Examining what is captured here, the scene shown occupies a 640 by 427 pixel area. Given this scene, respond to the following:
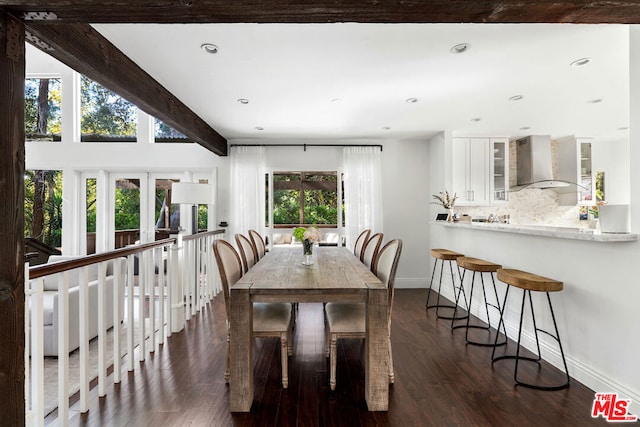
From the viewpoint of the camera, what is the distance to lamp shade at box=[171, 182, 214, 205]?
3.77m

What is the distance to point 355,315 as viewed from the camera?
226 cm

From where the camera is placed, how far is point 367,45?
221 centimetres

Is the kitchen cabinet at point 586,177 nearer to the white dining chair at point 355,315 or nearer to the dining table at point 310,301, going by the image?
the white dining chair at point 355,315

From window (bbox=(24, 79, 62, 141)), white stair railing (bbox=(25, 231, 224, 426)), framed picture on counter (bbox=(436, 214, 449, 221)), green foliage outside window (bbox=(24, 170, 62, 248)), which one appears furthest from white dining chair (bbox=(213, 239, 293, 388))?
window (bbox=(24, 79, 62, 141))

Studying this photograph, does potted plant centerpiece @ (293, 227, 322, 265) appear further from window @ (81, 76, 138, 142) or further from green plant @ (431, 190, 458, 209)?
window @ (81, 76, 138, 142)

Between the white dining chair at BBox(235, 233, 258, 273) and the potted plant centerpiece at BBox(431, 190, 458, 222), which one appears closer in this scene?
the white dining chair at BBox(235, 233, 258, 273)

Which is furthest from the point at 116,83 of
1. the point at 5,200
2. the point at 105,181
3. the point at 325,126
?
the point at 105,181

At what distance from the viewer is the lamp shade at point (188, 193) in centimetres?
377

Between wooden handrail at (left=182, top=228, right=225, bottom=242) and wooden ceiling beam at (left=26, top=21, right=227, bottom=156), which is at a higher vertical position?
wooden ceiling beam at (left=26, top=21, right=227, bottom=156)

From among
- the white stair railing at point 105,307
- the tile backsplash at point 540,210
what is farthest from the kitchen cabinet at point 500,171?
the white stair railing at point 105,307

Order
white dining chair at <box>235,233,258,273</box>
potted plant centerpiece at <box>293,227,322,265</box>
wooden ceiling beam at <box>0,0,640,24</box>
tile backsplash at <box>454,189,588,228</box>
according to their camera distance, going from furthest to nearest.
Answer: tile backsplash at <box>454,189,588,228</box>
white dining chair at <box>235,233,258,273</box>
potted plant centerpiece at <box>293,227,322,265</box>
wooden ceiling beam at <box>0,0,640,24</box>

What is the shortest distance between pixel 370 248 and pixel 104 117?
185 inches

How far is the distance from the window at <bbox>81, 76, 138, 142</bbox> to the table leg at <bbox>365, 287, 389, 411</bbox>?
4781mm

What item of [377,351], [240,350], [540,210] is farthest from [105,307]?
[540,210]
